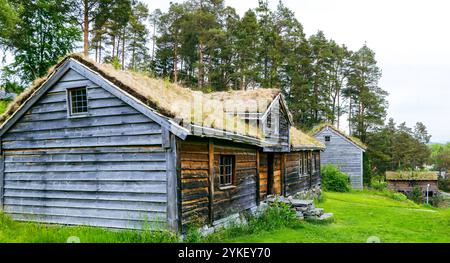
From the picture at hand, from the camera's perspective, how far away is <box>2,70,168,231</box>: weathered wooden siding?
33.0 feet

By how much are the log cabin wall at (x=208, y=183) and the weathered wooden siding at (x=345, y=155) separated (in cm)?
2657

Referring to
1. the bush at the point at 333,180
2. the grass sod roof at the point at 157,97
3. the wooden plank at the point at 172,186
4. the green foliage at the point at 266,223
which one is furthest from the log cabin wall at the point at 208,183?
the bush at the point at 333,180

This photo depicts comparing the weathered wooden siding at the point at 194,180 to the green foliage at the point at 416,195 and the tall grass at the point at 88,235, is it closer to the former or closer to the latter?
the tall grass at the point at 88,235

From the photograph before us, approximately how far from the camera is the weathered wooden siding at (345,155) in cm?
3881

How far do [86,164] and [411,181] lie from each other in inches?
1826

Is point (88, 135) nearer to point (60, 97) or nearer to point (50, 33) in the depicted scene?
point (60, 97)

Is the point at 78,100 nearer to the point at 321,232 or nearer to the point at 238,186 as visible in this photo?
the point at 238,186

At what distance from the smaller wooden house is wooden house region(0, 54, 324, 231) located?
40368mm

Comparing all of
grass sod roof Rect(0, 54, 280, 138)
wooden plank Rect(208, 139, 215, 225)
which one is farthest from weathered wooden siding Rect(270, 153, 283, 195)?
wooden plank Rect(208, 139, 215, 225)

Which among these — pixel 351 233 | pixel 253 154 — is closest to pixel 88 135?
pixel 253 154

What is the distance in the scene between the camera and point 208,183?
444 inches

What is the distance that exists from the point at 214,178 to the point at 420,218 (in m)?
11.9

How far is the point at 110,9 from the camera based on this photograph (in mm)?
29484

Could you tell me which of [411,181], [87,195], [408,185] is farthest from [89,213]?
[411,181]
